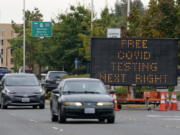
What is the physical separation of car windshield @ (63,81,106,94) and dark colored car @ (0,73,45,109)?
10.3m

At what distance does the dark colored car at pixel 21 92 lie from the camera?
3541cm

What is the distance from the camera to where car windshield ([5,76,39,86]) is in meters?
36.5

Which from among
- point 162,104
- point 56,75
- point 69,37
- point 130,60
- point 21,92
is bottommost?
point 162,104

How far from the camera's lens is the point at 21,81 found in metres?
36.6

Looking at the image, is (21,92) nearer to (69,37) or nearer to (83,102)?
(83,102)

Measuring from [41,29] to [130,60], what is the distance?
42.8 meters

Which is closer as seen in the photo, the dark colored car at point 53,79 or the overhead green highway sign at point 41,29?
the dark colored car at point 53,79

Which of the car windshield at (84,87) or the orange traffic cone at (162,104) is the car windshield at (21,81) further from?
the car windshield at (84,87)

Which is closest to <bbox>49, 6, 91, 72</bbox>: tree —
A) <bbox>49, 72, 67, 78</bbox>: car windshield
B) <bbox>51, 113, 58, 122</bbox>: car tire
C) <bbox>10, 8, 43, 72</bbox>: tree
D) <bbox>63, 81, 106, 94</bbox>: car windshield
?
<bbox>10, 8, 43, 72</bbox>: tree

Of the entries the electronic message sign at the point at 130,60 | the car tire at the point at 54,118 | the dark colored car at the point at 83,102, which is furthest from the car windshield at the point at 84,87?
the electronic message sign at the point at 130,60

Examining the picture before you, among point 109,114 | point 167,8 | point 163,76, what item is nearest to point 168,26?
point 167,8

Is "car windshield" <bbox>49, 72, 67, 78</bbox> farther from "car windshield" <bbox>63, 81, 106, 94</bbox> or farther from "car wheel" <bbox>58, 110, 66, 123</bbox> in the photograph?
"car wheel" <bbox>58, 110, 66, 123</bbox>

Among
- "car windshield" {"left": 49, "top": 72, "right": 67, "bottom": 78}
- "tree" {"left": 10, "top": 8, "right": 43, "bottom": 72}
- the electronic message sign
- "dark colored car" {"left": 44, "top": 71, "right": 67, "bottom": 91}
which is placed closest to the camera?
the electronic message sign

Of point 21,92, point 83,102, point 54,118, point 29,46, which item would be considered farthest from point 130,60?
point 29,46
